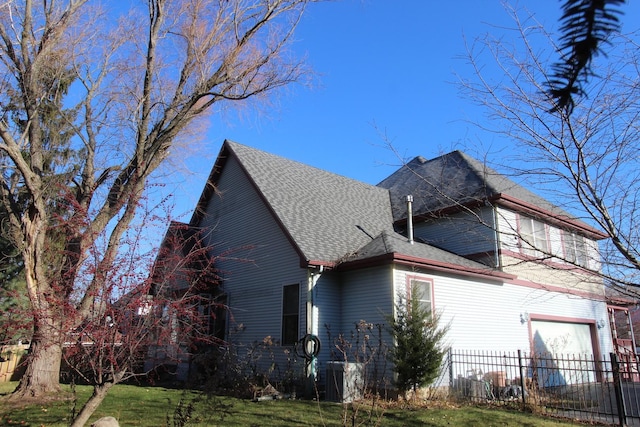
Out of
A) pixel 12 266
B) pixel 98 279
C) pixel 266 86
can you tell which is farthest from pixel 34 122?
pixel 12 266

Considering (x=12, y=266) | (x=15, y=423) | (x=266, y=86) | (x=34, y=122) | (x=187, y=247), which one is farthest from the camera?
(x=12, y=266)

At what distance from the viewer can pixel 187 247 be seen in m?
17.8

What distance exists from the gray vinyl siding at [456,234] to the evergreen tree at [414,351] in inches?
173

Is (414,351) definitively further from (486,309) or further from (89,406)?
(89,406)

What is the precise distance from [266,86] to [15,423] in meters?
9.58

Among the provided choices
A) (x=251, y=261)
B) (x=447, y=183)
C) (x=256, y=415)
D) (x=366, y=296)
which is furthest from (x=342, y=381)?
(x=447, y=183)

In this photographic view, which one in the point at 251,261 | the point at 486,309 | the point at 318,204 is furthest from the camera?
the point at 318,204

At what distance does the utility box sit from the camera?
10511mm

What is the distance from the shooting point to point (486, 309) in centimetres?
1447

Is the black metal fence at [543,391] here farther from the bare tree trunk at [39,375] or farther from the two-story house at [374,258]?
the bare tree trunk at [39,375]

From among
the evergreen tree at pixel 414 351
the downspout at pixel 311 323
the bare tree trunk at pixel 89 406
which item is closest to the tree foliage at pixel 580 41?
the bare tree trunk at pixel 89 406

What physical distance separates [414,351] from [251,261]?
6038mm

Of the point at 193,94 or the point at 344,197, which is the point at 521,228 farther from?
the point at 193,94

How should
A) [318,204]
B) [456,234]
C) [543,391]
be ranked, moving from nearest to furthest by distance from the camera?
[543,391]
[456,234]
[318,204]
